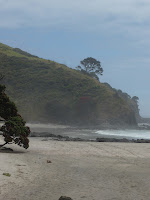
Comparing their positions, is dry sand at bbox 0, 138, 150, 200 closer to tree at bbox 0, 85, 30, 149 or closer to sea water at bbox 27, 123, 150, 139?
tree at bbox 0, 85, 30, 149

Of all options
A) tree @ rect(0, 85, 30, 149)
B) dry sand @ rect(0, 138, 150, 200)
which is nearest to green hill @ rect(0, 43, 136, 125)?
tree @ rect(0, 85, 30, 149)

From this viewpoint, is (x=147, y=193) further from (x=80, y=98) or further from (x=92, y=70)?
(x=92, y=70)

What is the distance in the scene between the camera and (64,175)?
14.6 m

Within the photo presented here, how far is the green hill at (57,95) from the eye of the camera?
85.8 m

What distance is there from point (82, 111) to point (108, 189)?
76.1m

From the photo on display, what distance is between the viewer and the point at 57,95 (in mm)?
91312

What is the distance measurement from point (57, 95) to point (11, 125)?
7053 cm

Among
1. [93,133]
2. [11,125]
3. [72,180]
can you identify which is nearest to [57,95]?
[93,133]

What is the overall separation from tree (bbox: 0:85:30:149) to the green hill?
5826 centimetres

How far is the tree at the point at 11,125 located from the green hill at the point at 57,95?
191 feet

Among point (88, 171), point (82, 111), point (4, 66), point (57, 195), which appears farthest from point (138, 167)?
point (4, 66)

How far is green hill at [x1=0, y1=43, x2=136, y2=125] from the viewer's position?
85750mm

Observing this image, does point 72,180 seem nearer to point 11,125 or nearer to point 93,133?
point 11,125

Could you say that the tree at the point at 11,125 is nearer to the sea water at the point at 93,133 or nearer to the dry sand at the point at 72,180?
the dry sand at the point at 72,180
